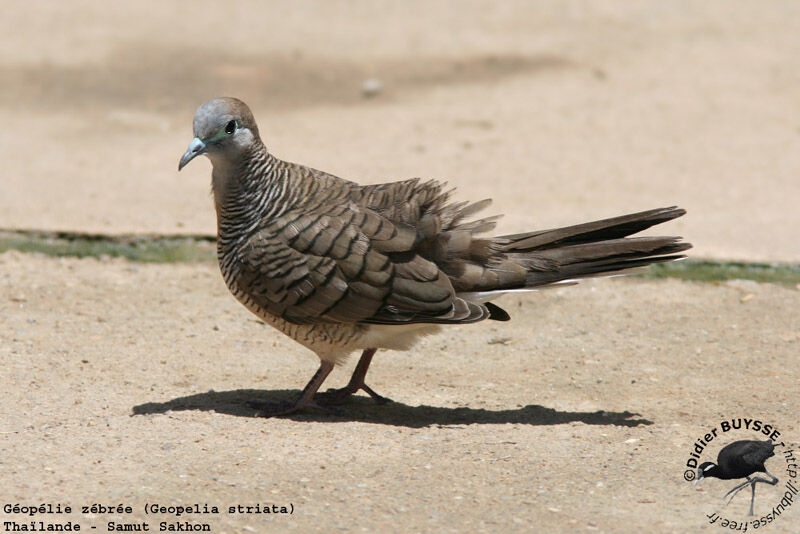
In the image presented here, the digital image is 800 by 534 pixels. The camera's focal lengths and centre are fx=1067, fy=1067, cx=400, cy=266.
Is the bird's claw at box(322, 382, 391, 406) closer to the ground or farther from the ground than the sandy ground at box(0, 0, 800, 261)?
closer to the ground

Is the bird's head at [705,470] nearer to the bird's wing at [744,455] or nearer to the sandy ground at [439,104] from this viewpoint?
the bird's wing at [744,455]

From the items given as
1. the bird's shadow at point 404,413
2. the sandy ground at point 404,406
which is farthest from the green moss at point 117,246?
the bird's shadow at point 404,413

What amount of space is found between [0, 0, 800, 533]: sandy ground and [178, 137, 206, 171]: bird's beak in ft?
4.39

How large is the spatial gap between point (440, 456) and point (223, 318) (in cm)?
247

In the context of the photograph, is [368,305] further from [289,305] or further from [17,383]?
[17,383]

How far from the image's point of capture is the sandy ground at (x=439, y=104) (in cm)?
989

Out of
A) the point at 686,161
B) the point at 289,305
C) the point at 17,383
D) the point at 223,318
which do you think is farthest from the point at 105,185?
the point at 686,161

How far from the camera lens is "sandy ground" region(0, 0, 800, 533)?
4.91 meters

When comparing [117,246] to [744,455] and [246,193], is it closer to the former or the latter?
[246,193]

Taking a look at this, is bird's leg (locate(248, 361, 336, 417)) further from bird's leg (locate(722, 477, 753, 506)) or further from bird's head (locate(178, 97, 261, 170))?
bird's leg (locate(722, 477, 753, 506))

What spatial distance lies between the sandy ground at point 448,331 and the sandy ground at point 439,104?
0.13 feet

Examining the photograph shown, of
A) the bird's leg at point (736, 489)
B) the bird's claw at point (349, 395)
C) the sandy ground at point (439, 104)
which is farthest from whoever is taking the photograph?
the sandy ground at point (439, 104)

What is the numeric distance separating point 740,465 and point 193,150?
311 centimetres

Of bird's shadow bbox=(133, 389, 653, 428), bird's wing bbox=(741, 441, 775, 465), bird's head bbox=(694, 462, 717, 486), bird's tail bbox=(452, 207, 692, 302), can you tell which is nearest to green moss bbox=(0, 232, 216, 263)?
bird's shadow bbox=(133, 389, 653, 428)
